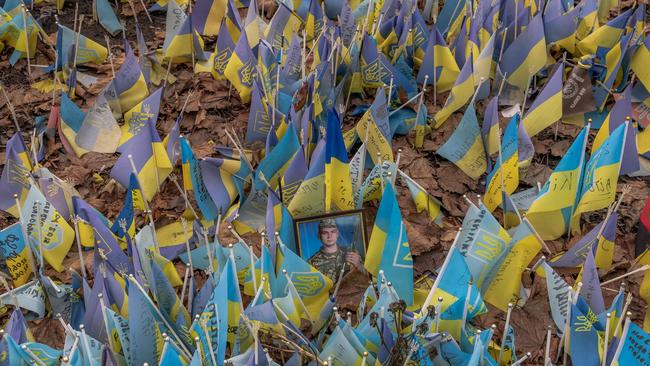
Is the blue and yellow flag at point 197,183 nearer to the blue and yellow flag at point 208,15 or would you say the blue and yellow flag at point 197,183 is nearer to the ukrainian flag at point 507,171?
the ukrainian flag at point 507,171

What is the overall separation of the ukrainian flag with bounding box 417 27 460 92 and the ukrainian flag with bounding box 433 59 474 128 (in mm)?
173

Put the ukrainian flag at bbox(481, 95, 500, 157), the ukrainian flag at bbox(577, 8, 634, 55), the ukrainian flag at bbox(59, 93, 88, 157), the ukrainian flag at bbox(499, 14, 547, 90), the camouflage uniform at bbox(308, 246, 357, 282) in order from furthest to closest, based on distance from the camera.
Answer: the ukrainian flag at bbox(577, 8, 634, 55) → the ukrainian flag at bbox(499, 14, 547, 90) → the ukrainian flag at bbox(59, 93, 88, 157) → the ukrainian flag at bbox(481, 95, 500, 157) → the camouflage uniform at bbox(308, 246, 357, 282)

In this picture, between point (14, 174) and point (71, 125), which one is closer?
point (14, 174)

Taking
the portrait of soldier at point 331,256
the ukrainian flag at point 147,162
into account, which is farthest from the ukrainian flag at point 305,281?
the ukrainian flag at point 147,162

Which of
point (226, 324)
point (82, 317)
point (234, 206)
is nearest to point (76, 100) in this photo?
point (234, 206)

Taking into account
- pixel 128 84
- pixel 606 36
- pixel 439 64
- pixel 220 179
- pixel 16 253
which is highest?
pixel 606 36

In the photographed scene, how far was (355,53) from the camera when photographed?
317 cm

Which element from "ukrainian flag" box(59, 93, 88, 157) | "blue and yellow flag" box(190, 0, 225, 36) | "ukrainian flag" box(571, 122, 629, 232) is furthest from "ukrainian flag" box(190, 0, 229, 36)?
"ukrainian flag" box(571, 122, 629, 232)

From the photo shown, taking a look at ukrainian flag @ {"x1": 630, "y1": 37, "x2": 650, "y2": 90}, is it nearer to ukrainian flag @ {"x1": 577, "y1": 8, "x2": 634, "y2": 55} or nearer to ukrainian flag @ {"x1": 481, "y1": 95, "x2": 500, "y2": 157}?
ukrainian flag @ {"x1": 577, "y1": 8, "x2": 634, "y2": 55}

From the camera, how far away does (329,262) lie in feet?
7.93

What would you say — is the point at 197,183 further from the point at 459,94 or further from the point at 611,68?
the point at 611,68

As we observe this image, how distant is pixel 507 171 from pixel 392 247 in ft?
2.13

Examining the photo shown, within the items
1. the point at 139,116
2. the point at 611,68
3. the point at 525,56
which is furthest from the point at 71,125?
the point at 611,68

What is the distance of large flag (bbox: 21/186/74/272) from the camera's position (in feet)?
7.59
